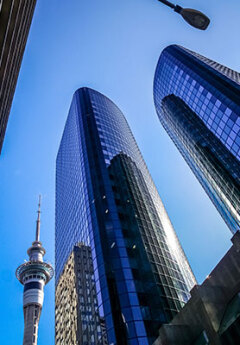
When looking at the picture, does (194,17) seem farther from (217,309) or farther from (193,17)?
(217,309)

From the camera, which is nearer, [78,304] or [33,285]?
[78,304]

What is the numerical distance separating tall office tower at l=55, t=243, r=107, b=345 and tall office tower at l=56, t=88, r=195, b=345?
108 inches

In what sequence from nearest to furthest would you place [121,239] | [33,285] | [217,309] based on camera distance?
[217,309], [121,239], [33,285]

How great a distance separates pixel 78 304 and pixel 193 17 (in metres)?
57.3

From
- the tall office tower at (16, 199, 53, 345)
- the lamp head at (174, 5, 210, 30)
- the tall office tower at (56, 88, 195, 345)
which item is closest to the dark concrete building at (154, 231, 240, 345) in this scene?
the tall office tower at (56, 88, 195, 345)

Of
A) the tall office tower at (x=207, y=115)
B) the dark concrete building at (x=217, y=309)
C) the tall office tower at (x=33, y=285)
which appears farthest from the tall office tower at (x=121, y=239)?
the tall office tower at (x=33, y=285)

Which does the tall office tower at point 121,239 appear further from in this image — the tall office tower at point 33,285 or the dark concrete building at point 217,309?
the tall office tower at point 33,285

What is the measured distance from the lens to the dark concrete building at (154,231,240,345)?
69.7ft

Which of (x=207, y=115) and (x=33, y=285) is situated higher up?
(x=33, y=285)

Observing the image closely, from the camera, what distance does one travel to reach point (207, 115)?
7475 centimetres

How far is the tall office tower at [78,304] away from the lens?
157 feet

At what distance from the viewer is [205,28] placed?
8.97 m

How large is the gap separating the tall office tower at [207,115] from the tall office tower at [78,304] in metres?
41.1

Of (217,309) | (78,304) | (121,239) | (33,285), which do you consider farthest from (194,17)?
(33,285)
